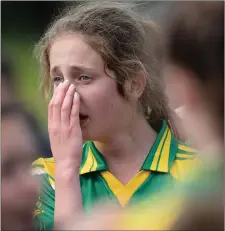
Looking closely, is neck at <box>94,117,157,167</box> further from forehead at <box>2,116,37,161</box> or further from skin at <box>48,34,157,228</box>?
forehead at <box>2,116,37,161</box>

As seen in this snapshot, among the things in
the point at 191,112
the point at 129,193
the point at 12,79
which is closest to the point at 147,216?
the point at 129,193

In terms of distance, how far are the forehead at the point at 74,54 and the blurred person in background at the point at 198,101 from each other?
181mm

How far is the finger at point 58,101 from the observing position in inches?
23.6

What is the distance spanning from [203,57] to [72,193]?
0.29 meters

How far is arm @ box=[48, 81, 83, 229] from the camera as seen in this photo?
0.58 meters

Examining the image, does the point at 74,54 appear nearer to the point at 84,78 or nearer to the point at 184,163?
the point at 84,78

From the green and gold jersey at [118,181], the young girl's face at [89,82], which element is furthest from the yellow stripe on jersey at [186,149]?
the young girl's face at [89,82]

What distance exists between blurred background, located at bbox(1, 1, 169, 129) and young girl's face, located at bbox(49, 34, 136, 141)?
4cm

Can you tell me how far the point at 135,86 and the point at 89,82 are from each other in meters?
0.10

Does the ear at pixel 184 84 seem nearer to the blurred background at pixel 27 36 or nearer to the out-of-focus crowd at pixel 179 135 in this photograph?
the out-of-focus crowd at pixel 179 135

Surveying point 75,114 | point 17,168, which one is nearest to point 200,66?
point 75,114

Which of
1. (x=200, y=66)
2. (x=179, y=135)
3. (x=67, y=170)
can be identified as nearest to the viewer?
(x=200, y=66)

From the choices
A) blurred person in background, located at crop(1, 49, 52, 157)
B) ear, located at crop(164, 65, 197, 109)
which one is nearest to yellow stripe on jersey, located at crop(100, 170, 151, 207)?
blurred person in background, located at crop(1, 49, 52, 157)

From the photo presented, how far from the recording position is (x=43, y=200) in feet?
2.12
